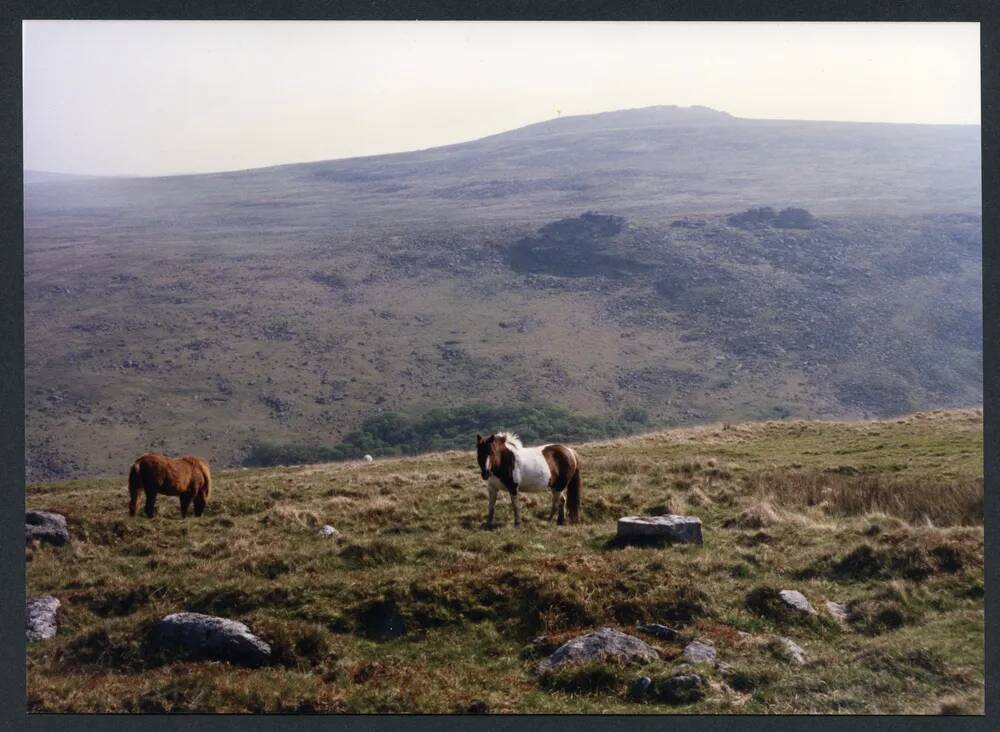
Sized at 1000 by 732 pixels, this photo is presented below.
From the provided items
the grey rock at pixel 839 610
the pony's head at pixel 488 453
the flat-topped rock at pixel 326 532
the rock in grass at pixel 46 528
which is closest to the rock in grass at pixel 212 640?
the flat-topped rock at pixel 326 532

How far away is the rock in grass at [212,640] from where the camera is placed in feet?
54.5

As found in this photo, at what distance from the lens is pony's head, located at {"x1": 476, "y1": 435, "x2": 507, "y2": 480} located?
74.7 feet

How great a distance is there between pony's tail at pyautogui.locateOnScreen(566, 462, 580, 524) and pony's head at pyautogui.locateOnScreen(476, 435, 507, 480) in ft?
6.87

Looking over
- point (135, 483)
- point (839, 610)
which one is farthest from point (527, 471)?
point (135, 483)

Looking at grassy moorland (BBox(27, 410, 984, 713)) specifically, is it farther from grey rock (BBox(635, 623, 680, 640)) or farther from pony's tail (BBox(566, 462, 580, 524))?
pony's tail (BBox(566, 462, 580, 524))

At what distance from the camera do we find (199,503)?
2627 centimetres

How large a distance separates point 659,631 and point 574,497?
7.39 metres

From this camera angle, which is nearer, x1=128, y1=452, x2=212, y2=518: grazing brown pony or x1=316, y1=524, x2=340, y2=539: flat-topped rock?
x1=316, y1=524, x2=340, y2=539: flat-topped rock

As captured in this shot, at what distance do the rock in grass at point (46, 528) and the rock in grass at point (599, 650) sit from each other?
38.1 feet

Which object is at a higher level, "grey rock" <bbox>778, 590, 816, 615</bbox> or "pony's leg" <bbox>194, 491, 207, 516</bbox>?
"grey rock" <bbox>778, 590, 816, 615</bbox>

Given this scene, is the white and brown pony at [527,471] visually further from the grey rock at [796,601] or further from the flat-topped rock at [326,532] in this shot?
the grey rock at [796,601]

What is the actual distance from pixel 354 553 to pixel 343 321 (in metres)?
154

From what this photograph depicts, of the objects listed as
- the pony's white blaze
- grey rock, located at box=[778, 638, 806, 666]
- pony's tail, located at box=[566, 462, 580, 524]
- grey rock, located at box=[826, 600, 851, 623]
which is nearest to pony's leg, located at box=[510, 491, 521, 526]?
the pony's white blaze

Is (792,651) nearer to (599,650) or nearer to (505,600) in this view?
(599,650)
